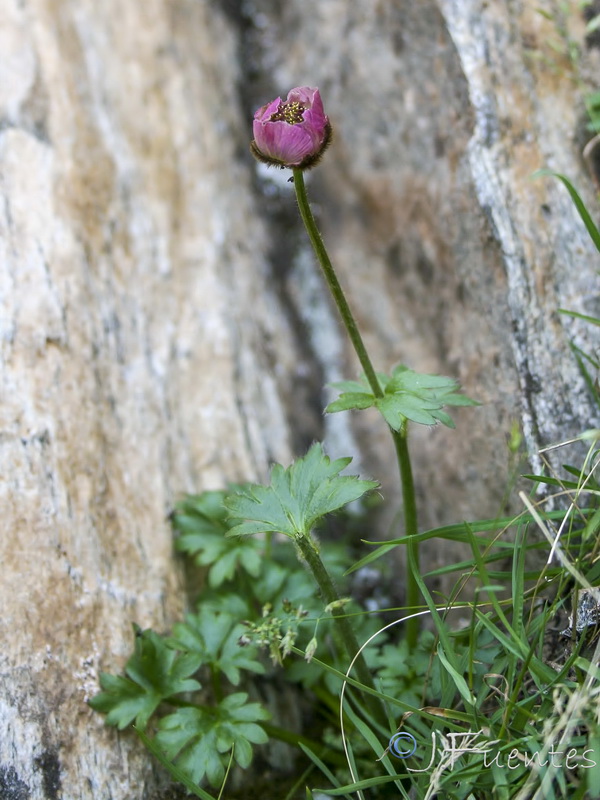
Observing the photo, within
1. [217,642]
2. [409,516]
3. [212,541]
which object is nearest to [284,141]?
[409,516]

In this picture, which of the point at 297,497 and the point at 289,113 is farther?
the point at 297,497

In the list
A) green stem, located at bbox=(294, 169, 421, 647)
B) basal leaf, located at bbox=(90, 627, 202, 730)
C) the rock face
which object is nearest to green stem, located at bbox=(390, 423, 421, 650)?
green stem, located at bbox=(294, 169, 421, 647)

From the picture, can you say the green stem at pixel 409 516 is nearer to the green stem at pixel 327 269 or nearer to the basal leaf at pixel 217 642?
the green stem at pixel 327 269

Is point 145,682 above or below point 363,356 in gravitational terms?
below

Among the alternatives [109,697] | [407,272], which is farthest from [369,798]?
[407,272]

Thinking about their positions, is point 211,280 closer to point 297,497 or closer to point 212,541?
point 212,541

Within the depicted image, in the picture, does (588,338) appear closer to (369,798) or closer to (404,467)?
(404,467)
